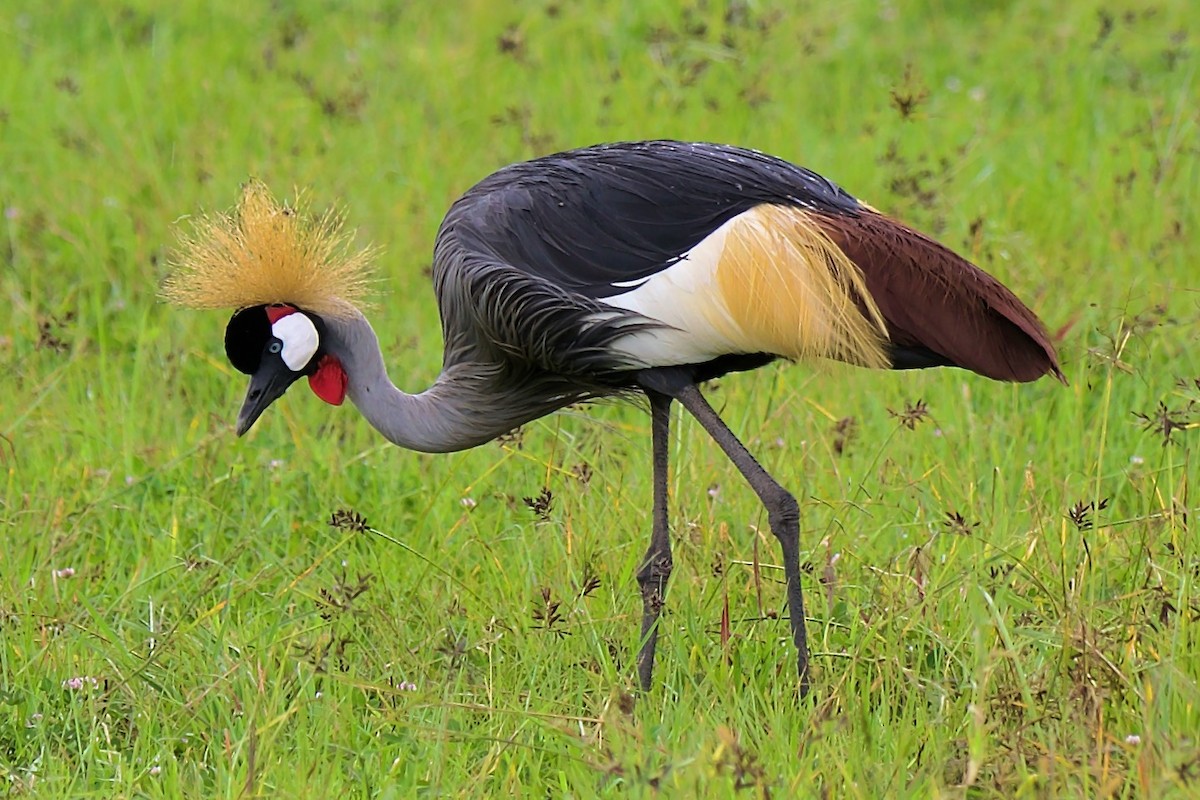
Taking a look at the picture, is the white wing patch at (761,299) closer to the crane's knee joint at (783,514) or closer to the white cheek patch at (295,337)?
the crane's knee joint at (783,514)

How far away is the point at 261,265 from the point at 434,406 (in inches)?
17.8

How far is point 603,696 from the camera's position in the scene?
296cm

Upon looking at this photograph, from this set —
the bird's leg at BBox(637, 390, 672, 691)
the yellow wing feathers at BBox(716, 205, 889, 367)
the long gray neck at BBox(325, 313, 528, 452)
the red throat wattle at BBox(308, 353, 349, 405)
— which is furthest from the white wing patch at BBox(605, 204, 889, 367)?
the red throat wattle at BBox(308, 353, 349, 405)

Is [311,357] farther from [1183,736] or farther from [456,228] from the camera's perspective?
[1183,736]

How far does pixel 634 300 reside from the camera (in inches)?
120

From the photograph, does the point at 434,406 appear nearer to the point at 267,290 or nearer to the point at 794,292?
the point at 267,290

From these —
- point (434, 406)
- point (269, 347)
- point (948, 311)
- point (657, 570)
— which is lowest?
point (657, 570)

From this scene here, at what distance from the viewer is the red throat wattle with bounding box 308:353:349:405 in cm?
341

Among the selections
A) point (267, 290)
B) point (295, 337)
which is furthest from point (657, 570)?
point (267, 290)

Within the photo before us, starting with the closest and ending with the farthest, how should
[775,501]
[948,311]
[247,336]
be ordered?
1. [948,311]
2. [775,501]
3. [247,336]

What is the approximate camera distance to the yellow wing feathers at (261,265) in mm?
3336

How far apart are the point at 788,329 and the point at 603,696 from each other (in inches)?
29.0

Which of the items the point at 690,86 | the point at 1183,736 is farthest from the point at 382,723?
the point at 690,86

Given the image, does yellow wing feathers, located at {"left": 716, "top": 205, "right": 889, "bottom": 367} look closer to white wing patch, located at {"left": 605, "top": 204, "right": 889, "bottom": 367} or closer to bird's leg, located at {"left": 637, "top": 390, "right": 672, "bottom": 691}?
white wing patch, located at {"left": 605, "top": 204, "right": 889, "bottom": 367}
